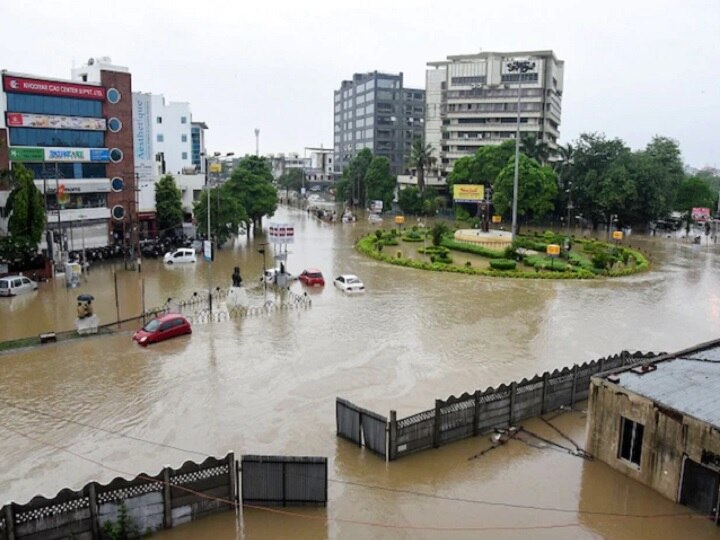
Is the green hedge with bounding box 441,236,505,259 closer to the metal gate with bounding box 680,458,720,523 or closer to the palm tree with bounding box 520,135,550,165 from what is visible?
the palm tree with bounding box 520,135,550,165

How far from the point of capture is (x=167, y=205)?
5588cm

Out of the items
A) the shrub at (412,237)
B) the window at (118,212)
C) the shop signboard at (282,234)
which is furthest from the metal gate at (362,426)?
the shrub at (412,237)

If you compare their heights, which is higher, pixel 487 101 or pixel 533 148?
pixel 487 101

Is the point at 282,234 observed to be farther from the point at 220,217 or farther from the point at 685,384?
the point at 685,384

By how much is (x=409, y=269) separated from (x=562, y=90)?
7111 cm

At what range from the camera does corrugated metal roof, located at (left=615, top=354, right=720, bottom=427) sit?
45.3 ft

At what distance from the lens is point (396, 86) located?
13675cm

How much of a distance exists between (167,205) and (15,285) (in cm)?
2240

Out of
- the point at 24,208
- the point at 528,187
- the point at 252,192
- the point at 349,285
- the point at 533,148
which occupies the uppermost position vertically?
the point at 533,148

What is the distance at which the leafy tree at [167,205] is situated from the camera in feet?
183

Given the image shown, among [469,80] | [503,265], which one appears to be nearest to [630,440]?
[503,265]

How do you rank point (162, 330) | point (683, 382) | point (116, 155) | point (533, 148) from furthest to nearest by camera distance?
point (533, 148) → point (116, 155) → point (162, 330) → point (683, 382)

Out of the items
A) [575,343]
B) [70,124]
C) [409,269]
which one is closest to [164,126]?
[70,124]

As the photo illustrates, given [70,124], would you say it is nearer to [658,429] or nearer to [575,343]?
[575,343]
